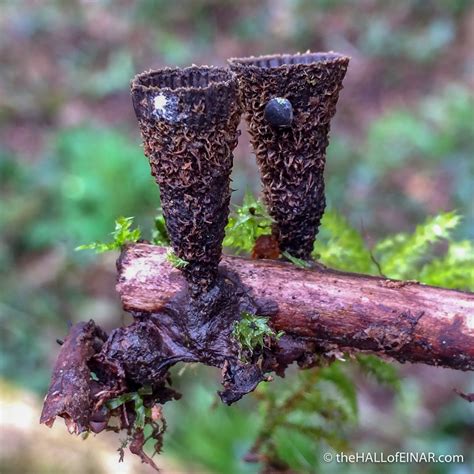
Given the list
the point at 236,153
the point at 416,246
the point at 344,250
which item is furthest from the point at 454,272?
the point at 236,153

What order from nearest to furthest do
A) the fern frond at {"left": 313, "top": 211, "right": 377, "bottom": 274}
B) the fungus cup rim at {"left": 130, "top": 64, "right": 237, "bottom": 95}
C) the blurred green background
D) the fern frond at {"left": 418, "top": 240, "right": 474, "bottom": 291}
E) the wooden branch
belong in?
the fungus cup rim at {"left": 130, "top": 64, "right": 237, "bottom": 95} < the wooden branch < the fern frond at {"left": 418, "top": 240, "right": 474, "bottom": 291} < the fern frond at {"left": 313, "top": 211, "right": 377, "bottom": 274} < the blurred green background

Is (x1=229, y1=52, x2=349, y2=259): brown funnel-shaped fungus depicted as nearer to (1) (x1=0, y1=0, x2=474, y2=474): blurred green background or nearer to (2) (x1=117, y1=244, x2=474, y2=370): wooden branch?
(2) (x1=117, y1=244, x2=474, y2=370): wooden branch

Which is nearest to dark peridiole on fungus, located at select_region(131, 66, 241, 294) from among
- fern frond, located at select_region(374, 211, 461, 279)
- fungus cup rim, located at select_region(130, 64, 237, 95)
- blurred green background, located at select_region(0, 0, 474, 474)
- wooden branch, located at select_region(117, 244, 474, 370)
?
fungus cup rim, located at select_region(130, 64, 237, 95)

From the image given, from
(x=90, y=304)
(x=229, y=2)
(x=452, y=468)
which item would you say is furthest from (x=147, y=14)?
(x=452, y=468)

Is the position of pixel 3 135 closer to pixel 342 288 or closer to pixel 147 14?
pixel 147 14

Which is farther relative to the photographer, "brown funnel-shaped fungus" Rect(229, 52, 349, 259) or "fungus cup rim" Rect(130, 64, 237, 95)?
"brown funnel-shaped fungus" Rect(229, 52, 349, 259)

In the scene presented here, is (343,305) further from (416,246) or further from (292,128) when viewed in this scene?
(416,246)
